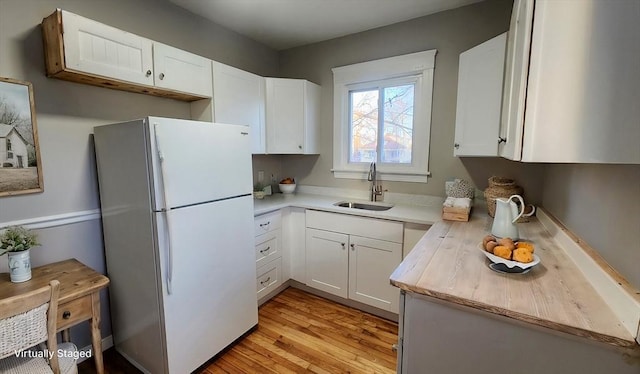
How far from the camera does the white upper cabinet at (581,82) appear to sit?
0.69 metres

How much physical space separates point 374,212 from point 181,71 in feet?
5.82

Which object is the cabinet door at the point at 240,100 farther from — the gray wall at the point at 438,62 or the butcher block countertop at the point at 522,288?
the butcher block countertop at the point at 522,288

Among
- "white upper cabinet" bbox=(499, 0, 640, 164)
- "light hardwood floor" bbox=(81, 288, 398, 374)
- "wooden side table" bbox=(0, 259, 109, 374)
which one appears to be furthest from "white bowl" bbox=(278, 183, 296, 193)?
"white upper cabinet" bbox=(499, 0, 640, 164)

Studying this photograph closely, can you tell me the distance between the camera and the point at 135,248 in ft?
5.21

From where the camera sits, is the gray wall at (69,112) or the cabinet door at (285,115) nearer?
the gray wall at (69,112)

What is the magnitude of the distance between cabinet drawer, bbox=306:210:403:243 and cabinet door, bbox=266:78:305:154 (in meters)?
0.76

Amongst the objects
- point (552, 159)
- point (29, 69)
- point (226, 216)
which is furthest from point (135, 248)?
point (552, 159)

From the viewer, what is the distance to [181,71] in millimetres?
1941

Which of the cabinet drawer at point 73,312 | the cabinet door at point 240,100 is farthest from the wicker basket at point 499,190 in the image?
the cabinet drawer at point 73,312

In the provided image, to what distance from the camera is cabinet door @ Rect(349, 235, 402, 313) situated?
2139mm

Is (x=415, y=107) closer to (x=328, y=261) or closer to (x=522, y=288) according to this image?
(x=328, y=261)

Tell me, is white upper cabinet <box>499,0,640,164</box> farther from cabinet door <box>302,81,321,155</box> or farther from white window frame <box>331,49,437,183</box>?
cabinet door <box>302,81,321,155</box>

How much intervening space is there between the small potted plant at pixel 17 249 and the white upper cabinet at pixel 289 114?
5.88 feet

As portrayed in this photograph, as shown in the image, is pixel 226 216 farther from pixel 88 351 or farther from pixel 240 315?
pixel 88 351
